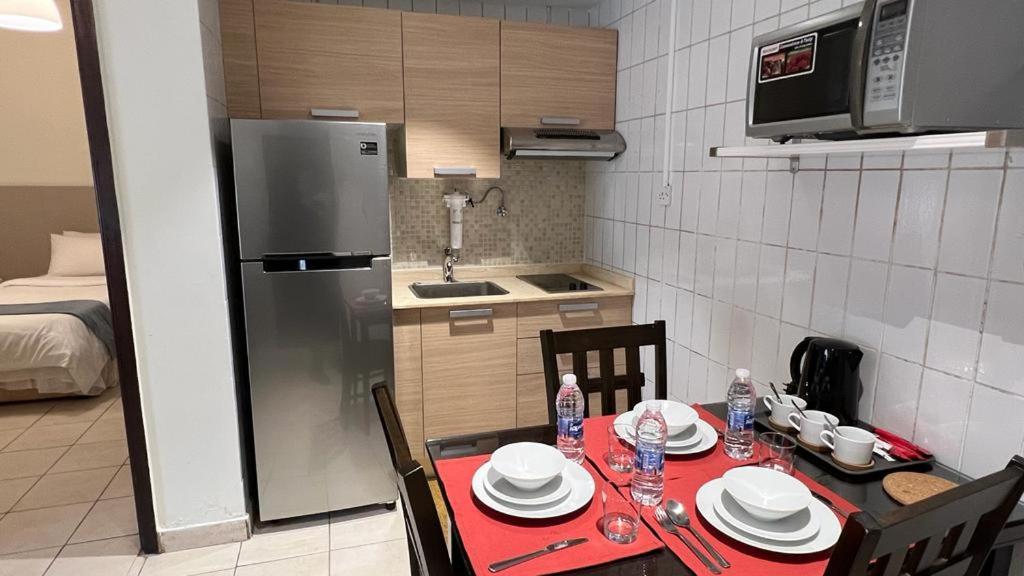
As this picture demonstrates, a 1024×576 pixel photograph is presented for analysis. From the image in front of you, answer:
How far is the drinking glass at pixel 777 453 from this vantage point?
1214 mm

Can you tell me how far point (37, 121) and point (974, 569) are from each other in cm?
590

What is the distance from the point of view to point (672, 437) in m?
1.38

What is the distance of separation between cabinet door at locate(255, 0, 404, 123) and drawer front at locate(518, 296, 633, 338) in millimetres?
1080

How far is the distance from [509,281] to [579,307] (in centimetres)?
50

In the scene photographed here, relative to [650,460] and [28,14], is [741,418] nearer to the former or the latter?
[650,460]

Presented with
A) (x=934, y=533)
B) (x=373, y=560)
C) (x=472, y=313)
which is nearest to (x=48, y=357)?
(x=373, y=560)

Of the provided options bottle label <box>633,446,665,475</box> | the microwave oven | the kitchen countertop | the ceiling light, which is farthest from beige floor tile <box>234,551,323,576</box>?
the ceiling light

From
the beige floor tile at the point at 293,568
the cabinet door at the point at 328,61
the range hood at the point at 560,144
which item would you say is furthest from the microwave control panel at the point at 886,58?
the beige floor tile at the point at 293,568

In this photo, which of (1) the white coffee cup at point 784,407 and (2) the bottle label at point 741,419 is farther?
(1) the white coffee cup at point 784,407

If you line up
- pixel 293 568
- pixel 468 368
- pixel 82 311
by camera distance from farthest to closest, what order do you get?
pixel 82 311 < pixel 468 368 < pixel 293 568

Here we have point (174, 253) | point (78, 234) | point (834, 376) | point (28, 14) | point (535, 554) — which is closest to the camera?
point (535, 554)

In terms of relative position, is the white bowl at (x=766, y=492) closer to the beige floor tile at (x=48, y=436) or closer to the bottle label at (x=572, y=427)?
the bottle label at (x=572, y=427)

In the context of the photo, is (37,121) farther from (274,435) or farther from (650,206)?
(650,206)

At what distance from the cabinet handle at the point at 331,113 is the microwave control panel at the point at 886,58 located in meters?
2.00
